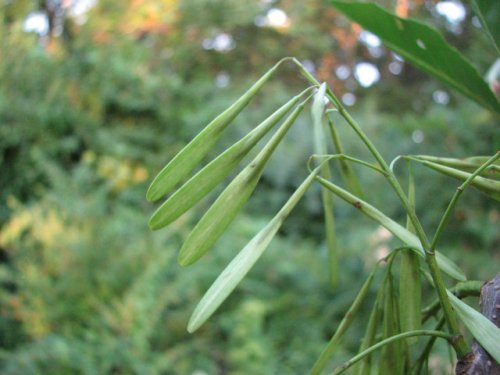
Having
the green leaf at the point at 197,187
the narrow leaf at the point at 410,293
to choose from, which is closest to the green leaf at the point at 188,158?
the green leaf at the point at 197,187

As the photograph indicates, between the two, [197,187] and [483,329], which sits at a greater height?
[197,187]

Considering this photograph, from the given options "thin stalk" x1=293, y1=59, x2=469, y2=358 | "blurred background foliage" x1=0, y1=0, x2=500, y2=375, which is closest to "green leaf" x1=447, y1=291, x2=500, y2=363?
"thin stalk" x1=293, y1=59, x2=469, y2=358

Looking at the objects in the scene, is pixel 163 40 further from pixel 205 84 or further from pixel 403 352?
pixel 403 352

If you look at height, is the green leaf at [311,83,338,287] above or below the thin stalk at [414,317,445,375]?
above

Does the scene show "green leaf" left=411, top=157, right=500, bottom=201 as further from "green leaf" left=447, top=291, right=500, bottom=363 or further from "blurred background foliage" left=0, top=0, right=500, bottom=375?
"blurred background foliage" left=0, top=0, right=500, bottom=375

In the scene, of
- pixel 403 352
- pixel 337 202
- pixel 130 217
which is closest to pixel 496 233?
pixel 337 202

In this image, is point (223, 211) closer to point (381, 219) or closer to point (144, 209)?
point (381, 219)

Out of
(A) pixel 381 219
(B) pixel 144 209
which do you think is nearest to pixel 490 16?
(A) pixel 381 219
